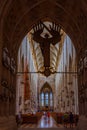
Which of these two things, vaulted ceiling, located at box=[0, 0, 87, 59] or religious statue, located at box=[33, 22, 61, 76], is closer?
vaulted ceiling, located at box=[0, 0, 87, 59]

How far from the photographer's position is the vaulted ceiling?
16.4 m

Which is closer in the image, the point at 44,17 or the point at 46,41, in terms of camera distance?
the point at 46,41

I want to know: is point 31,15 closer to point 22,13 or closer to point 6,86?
point 22,13

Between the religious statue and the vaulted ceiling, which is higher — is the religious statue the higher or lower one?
the lower one

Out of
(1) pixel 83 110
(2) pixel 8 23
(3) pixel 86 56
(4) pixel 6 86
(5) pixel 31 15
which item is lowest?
(1) pixel 83 110

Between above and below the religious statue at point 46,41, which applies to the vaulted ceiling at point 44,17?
above

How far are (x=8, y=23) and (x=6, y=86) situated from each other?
12.4 ft

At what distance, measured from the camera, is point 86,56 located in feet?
51.7

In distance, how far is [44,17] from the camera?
2044cm

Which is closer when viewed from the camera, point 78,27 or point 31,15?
point 78,27

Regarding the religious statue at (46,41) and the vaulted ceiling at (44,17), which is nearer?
the vaulted ceiling at (44,17)

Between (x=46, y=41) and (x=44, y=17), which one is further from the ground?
(x=44, y=17)

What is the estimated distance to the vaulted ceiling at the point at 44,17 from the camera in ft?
53.8

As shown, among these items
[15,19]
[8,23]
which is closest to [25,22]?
[15,19]
